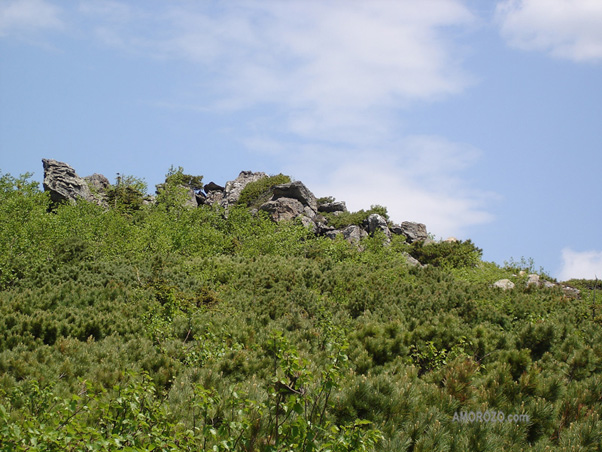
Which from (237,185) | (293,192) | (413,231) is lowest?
(413,231)

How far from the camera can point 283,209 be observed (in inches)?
1975

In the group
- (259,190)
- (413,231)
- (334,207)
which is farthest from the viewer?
(259,190)

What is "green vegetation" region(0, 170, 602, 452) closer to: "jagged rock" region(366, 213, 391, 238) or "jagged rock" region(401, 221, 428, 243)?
"jagged rock" region(366, 213, 391, 238)

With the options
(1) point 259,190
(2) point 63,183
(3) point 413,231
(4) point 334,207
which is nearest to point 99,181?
(2) point 63,183

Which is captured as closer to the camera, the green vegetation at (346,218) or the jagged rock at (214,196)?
the green vegetation at (346,218)

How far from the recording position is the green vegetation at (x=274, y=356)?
4883 millimetres

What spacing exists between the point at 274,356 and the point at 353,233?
39.6 metres

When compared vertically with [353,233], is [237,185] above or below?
above

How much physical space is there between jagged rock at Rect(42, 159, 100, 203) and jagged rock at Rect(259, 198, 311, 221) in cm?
2176

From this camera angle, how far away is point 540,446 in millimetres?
6402

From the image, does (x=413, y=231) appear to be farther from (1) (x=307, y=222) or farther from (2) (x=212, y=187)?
(2) (x=212, y=187)

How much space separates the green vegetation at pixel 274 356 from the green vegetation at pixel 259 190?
33.5 metres

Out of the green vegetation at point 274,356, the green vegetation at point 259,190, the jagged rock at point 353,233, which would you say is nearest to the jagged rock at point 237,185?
the green vegetation at point 259,190

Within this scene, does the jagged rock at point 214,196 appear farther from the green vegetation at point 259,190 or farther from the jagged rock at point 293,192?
the jagged rock at point 293,192
